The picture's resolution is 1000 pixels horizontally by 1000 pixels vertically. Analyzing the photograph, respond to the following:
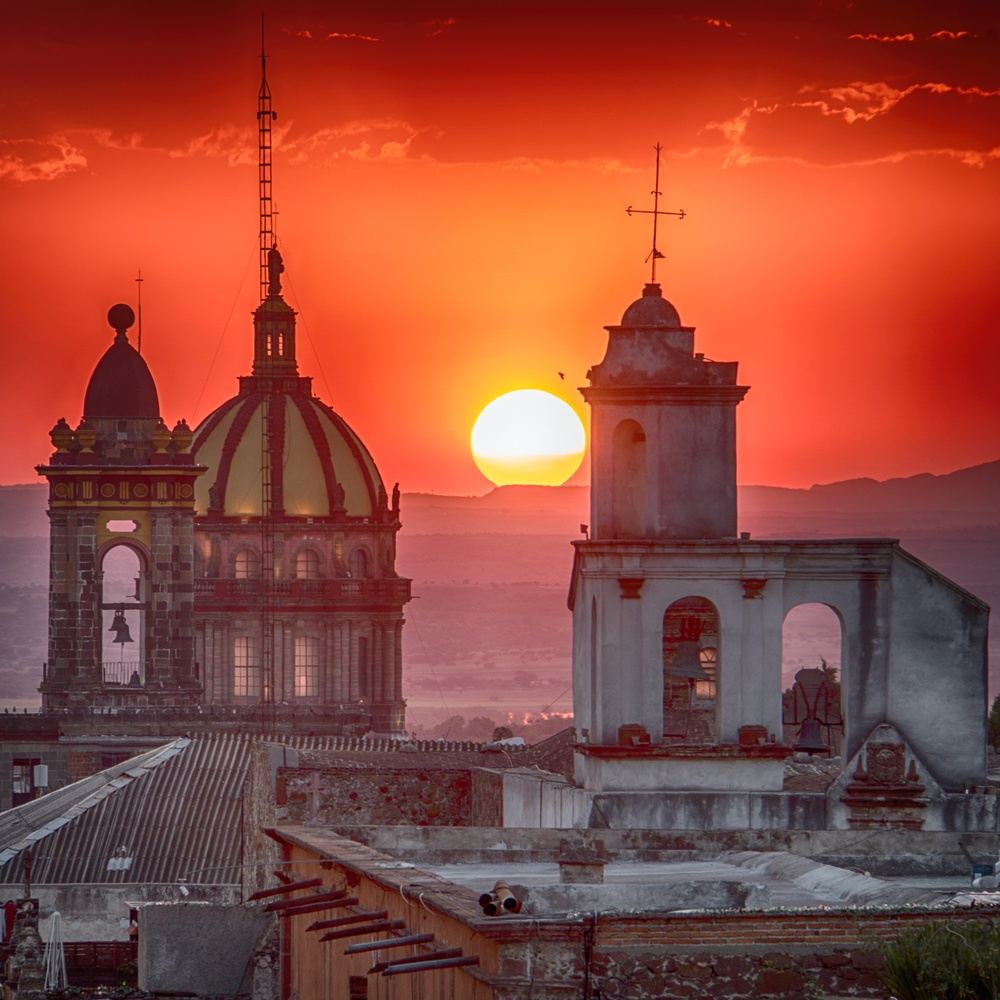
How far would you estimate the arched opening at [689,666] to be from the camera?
167ft

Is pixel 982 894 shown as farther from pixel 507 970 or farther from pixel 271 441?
pixel 271 441

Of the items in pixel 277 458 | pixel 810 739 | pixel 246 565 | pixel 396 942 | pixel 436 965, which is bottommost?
pixel 436 965

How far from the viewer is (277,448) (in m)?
138

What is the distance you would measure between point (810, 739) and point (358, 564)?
90.9 m

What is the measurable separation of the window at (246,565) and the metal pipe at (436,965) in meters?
107

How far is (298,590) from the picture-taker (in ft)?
453

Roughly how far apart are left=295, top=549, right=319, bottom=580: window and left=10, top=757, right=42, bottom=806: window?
23.8 m

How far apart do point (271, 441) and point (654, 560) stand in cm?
8817

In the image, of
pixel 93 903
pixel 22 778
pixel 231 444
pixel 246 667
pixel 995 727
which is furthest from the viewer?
pixel 231 444

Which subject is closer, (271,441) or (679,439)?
(679,439)

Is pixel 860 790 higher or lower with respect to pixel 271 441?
lower

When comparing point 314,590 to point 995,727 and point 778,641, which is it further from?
point 778,641

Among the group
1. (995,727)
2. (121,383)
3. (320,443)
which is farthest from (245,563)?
(995,727)

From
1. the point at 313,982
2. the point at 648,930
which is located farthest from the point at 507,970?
the point at 313,982
